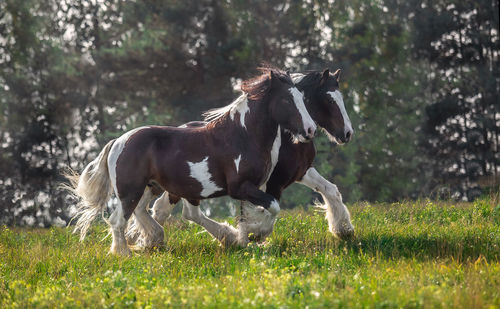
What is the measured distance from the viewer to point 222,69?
2123 centimetres

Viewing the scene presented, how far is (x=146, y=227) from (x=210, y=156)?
5.27 feet

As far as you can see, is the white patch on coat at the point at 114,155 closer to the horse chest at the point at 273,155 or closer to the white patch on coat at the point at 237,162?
the white patch on coat at the point at 237,162

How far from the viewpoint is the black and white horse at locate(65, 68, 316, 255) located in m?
7.28

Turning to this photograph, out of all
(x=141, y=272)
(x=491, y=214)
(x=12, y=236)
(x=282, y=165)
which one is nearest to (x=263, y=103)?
(x=282, y=165)

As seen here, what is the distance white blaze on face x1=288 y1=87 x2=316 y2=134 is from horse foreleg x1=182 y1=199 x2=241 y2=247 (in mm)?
1935

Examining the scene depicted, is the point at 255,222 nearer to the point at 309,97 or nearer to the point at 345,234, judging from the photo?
the point at 345,234

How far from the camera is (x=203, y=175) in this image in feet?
24.9

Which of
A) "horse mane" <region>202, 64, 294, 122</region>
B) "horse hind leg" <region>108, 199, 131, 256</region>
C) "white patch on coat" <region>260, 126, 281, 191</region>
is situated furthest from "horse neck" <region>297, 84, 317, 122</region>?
"horse hind leg" <region>108, 199, 131, 256</region>

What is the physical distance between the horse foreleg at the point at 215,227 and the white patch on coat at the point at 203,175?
0.85 m

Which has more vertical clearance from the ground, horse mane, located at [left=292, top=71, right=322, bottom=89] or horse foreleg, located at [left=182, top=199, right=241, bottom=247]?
horse mane, located at [left=292, top=71, right=322, bottom=89]

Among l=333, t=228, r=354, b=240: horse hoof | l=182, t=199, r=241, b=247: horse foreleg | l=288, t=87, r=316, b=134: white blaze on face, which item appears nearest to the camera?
l=288, t=87, r=316, b=134: white blaze on face

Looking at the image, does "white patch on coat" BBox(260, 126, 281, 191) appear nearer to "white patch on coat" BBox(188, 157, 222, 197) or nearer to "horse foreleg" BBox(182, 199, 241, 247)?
"white patch on coat" BBox(188, 157, 222, 197)

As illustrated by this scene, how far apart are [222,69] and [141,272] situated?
15.4 meters

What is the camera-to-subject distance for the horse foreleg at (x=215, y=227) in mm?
8242
